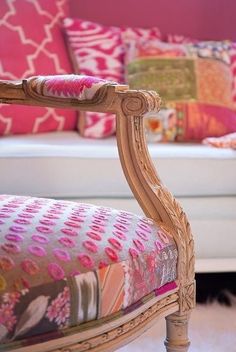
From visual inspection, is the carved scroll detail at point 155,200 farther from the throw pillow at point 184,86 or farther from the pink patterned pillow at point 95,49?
the pink patterned pillow at point 95,49

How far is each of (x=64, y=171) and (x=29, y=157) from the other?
10 cm

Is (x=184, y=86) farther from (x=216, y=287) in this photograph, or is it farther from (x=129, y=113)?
(x=129, y=113)

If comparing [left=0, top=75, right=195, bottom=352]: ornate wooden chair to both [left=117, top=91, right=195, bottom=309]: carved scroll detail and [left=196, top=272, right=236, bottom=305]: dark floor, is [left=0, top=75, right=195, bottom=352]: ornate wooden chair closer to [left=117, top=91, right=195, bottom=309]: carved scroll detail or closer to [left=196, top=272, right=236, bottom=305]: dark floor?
[left=117, top=91, right=195, bottom=309]: carved scroll detail

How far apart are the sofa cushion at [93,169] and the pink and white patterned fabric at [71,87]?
1.85 feet

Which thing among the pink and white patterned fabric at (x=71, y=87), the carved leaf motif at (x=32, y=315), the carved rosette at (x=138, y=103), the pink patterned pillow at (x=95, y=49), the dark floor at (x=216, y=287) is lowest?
the dark floor at (x=216, y=287)

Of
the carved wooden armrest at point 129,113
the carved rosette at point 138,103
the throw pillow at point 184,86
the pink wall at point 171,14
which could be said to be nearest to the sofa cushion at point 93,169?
the throw pillow at point 184,86

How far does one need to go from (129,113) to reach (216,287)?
0.99 m

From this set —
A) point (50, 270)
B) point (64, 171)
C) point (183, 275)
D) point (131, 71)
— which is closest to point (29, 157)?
point (64, 171)

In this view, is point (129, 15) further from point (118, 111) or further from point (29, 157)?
point (118, 111)

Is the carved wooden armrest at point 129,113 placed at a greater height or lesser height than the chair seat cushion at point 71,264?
greater

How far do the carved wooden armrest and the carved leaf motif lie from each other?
0.34m

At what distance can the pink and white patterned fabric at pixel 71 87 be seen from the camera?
3.68ft

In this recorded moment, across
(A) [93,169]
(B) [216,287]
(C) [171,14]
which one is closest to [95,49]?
(C) [171,14]

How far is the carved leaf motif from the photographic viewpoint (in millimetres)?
870
